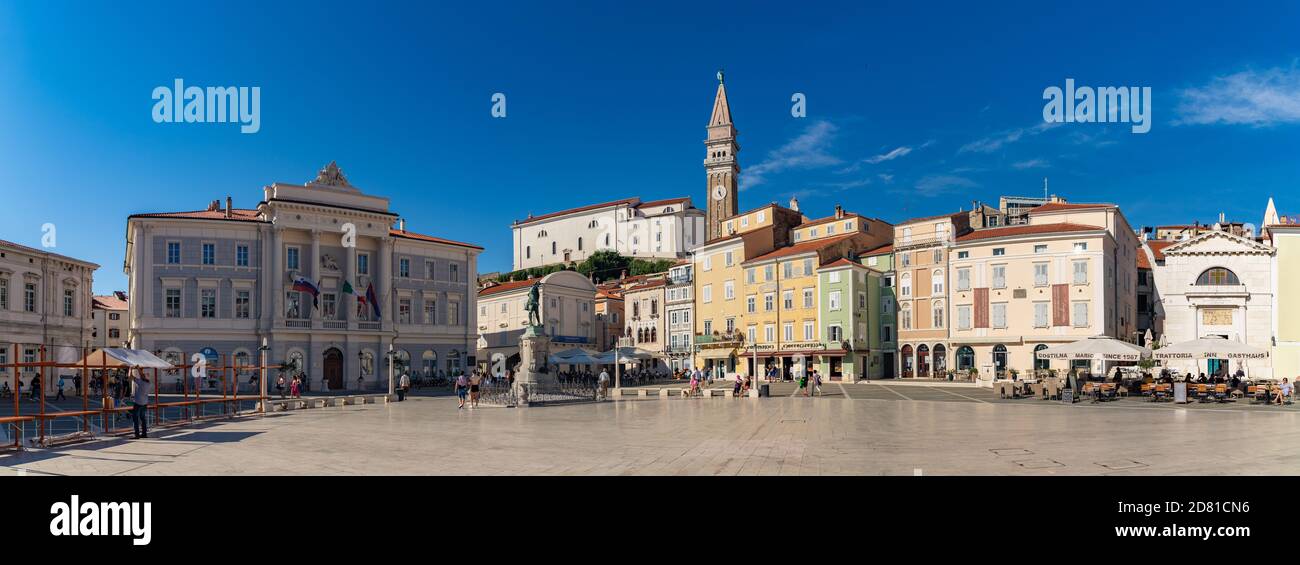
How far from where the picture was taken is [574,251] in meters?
133

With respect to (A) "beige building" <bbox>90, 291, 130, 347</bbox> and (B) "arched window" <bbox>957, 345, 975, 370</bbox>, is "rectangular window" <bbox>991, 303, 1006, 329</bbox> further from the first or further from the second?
(A) "beige building" <bbox>90, 291, 130, 347</bbox>

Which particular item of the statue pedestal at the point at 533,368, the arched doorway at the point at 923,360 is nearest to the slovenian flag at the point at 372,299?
the statue pedestal at the point at 533,368

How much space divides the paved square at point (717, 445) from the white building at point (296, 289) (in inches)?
1039

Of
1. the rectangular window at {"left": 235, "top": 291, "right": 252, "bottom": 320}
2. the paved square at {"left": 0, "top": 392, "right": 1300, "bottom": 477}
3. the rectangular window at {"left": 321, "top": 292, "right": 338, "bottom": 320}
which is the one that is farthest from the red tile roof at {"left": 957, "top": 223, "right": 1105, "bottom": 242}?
the rectangular window at {"left": 235, "top": 291, "right": 252, "bottom": 320}

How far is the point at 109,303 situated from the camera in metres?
105

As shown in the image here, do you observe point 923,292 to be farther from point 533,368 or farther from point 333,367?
point 333,367

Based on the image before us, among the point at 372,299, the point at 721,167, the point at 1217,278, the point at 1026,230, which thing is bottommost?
the point at 372,299

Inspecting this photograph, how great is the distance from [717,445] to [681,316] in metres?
59.2

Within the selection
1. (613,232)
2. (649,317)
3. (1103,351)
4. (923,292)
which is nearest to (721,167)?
(613,232)

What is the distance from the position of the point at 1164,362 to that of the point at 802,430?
4188 centimetres

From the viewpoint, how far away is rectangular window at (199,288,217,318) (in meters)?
49.1
